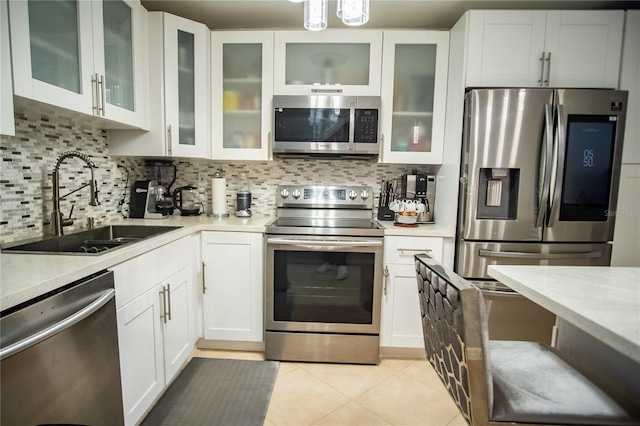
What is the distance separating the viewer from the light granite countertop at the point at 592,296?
0.59 metres

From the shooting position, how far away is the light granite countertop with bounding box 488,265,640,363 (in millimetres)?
589

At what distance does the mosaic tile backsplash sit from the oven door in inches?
26.6

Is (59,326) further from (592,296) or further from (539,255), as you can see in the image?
(539,255)

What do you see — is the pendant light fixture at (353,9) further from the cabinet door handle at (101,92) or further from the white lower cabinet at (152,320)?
the white lower cabinet at (152,320)

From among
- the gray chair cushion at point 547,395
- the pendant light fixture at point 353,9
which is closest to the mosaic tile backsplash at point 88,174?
the pendant light fixture at point 353,9

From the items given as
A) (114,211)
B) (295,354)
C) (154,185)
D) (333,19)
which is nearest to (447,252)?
(295,354)

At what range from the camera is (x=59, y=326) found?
90 cm

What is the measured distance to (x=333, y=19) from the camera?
85.9 inches

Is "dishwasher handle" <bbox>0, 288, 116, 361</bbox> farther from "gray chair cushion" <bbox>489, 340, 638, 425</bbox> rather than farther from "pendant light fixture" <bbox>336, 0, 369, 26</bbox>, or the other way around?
"pendant light fixture" <bbox>336, 0, 369, 26</bbox>

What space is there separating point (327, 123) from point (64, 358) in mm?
1797

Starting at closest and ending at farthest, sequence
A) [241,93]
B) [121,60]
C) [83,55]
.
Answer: [83,55], [121,60], [241,93]

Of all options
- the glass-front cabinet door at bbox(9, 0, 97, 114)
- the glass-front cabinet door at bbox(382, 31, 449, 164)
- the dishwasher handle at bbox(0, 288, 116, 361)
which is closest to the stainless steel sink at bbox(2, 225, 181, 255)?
the dishwasher handle at bbox(0, 288, 116, 361)

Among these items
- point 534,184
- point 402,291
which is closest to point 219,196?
point 402,291

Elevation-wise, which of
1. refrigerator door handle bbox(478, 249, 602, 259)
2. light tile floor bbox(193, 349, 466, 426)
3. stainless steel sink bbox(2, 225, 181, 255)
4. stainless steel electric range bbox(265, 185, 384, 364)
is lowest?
light tile floor bbox(193, 349, 466, 426)
